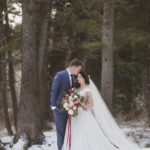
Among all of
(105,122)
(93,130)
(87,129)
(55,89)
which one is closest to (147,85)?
(105,122)

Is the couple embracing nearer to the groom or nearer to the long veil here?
the groom

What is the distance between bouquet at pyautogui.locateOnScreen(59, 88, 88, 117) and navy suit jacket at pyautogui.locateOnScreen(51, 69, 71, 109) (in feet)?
0.94

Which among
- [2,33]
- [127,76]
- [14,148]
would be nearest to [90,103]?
[14,148]

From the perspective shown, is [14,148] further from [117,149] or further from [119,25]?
[119,25]

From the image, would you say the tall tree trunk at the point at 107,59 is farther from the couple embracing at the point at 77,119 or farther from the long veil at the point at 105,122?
the couple embracing at the point at 77,119

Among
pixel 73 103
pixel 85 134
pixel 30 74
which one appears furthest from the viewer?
pixel 30 74

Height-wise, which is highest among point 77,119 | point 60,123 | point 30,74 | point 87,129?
point 30,74

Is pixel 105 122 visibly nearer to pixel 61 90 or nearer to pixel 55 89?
pixel 61 90

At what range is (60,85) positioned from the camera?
6.15 metres

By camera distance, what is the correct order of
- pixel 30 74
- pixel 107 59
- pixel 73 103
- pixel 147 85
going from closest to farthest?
pixel 73 103
pixel 30 74
pixel 107 59
pixel 147 85

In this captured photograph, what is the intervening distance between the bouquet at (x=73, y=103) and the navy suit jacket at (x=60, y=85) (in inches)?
11.3

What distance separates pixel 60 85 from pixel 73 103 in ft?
2.16

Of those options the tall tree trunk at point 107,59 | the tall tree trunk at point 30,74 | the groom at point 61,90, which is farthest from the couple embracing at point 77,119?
the tall tree trunk at point 107,59

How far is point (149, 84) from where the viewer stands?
1105 centimetres
